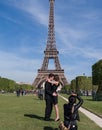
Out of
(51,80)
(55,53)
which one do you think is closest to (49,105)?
(51,80)

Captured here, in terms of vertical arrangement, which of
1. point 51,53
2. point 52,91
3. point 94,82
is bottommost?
point 52,91

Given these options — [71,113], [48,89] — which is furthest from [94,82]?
[71,113]

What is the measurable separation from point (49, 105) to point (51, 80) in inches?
53.3

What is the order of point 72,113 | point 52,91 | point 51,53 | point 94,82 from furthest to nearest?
Result: 1. point 51,53
2. point 94,82
3. point 52,91
4. point 72,113

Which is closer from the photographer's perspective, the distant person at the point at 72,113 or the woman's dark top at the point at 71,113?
the distant person at the point at 72,113

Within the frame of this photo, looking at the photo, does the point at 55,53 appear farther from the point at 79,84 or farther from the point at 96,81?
the point at 96,81

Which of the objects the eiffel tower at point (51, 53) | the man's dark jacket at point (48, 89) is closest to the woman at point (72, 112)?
the man's dark jacket at point (48, 89)

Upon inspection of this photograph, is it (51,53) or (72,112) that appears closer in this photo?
(72,112)

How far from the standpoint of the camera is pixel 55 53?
502ft

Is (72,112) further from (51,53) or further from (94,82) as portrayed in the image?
(51,53)

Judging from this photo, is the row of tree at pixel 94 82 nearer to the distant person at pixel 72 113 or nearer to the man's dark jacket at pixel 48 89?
the distant person at pixel 72 113

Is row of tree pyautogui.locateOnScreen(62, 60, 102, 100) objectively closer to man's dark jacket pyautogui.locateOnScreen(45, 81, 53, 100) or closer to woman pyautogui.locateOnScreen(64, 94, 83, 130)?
woman pyautogui.locateOnScreen(64, 94, 83, 130)

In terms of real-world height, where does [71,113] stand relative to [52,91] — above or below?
below

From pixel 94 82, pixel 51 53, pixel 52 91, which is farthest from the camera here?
pixel 51 53
